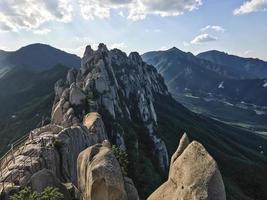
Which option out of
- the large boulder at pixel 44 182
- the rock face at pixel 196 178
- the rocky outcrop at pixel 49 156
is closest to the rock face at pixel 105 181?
the rock face at pixel 196 178

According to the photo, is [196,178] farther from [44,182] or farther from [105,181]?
[44,182]

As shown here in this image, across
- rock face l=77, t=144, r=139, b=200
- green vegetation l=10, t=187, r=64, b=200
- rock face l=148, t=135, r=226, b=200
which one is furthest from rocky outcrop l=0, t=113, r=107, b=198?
rock face l=148, t=135, r=226, b=200

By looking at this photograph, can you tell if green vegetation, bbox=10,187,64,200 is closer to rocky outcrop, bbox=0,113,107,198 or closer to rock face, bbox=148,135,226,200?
rocky outcrop, bbox=0,113,107,198

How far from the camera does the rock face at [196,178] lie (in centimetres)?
3400

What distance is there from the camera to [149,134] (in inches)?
6954

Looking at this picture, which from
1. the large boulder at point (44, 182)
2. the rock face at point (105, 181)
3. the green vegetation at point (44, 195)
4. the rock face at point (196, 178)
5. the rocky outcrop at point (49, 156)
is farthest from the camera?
the rocky outcrop at point (49, 156)

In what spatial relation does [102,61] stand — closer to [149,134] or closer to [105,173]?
[149,134]

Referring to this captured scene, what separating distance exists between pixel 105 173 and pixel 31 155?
3010cm

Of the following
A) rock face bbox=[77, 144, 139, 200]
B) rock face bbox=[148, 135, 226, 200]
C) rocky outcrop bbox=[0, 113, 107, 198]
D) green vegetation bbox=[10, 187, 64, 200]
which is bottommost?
rocky outcrop bbox=[0, 113, 107, 198]

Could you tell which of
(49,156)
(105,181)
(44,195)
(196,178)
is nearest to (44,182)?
(44,195)

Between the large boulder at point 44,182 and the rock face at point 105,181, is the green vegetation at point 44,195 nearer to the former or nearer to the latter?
the rock face at point 105,181

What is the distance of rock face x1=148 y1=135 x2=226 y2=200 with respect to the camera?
34000 millimetres

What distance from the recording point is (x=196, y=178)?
3478 centimetres

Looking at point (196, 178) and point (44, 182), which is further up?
point (196, 178)
